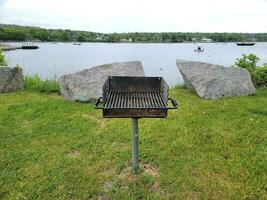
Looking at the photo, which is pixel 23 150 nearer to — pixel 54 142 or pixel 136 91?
pixel 54 142

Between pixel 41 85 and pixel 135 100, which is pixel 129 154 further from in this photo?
pixel 41 85

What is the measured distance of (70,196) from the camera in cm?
297

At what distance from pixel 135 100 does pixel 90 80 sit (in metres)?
3.40

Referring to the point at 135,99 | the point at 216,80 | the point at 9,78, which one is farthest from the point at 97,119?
the point at 9,78

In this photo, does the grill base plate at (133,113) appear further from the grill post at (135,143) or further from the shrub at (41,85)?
the shrub at (41,85)

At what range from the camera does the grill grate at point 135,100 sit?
116 inches

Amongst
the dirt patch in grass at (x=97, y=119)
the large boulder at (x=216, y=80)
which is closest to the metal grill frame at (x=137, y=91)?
the dirt patch in grass at (x=97, y=119)

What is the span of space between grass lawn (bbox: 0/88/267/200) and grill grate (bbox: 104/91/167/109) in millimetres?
813

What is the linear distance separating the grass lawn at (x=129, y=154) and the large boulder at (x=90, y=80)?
601 millimetres

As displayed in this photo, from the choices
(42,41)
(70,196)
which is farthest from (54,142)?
(42,41)

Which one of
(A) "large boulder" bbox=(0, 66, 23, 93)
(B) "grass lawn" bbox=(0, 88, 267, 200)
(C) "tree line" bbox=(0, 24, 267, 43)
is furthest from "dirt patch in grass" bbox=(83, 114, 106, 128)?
(C) "tree line" bbox=(0, 24, 267, 43)

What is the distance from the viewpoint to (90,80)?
6484mm

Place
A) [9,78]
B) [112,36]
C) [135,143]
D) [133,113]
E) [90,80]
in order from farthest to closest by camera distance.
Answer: [112,36], [9,78], [90,80], [135,143], [133,113]

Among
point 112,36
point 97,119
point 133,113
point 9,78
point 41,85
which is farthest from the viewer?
point 112,36
